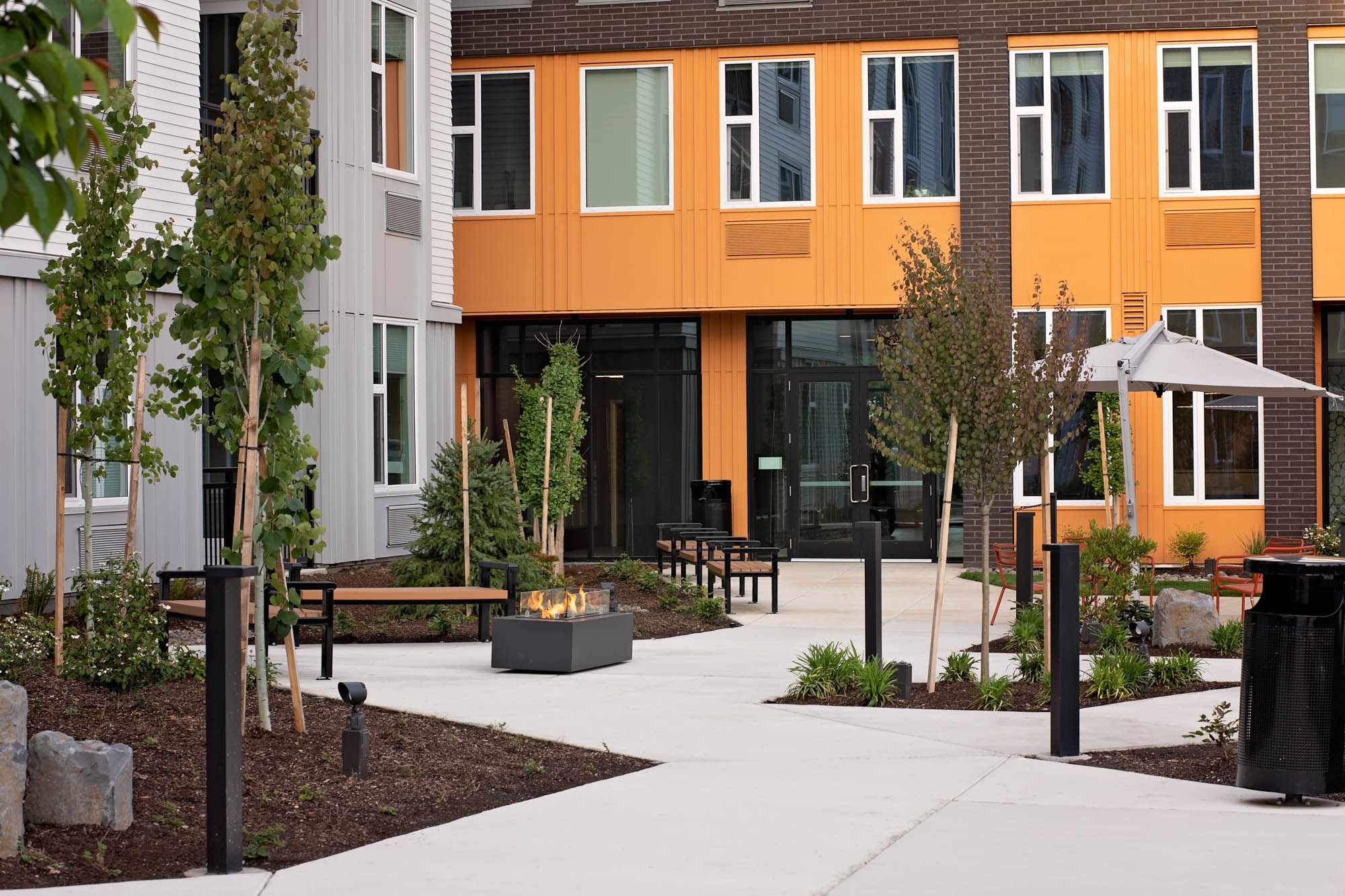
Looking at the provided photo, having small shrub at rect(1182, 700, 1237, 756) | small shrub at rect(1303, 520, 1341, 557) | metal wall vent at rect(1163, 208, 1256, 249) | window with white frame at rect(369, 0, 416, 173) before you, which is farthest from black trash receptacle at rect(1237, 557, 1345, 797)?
metal wall vent at rect(1163, 208, 1256, 249)

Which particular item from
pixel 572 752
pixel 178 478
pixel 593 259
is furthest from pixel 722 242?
pixel 572 752

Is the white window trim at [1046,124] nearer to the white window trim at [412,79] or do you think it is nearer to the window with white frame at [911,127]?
the window with white frame at [911,127]

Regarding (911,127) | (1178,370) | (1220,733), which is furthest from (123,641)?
(911,127)

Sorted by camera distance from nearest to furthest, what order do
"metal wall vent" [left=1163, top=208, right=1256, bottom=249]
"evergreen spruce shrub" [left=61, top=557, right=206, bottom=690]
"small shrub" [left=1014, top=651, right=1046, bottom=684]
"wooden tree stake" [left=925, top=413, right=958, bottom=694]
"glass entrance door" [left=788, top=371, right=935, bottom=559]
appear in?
"evergreen spruce shrub" [left=61, top=557, right=206, bottom=690] < "wooden tree stake" [left=925, top=413, right=958, bottom=694] < "small shrub" [left=1014, top=651, right=1046, bottom=684] < "metal wall vent" [left=1163, top=208, right=1256, bottom=249] < "glass entrance door" [left=788, top=371, right=935, bottom=559]

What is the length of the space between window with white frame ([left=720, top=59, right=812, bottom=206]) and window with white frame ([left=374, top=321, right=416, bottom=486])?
5582mm

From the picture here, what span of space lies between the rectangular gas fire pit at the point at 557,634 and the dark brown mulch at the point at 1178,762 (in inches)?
182

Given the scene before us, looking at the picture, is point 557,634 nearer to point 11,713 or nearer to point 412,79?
point 11,713

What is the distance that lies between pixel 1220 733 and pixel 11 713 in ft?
19.6

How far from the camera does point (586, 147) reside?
23359 mm

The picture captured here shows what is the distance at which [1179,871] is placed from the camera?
5.68m

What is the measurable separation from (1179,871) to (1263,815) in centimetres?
132

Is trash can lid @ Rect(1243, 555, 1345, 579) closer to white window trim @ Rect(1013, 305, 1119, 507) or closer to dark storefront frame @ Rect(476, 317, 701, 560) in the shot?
white window trim @ Rect(1013, 305, 1119, 507)

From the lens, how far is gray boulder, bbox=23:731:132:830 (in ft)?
20.2

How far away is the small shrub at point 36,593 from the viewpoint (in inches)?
531
